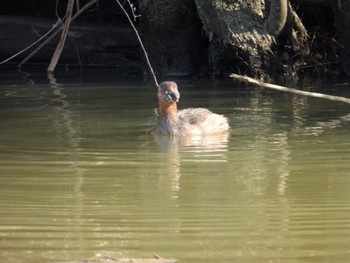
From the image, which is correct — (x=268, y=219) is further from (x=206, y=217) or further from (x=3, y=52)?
(x=3, y=52)

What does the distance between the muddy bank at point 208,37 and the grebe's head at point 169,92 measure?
4.21 metres

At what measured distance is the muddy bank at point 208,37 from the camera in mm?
14703

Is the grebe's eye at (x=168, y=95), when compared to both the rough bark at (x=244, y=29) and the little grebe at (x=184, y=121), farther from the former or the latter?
the rough bark at (x=244, y=29)

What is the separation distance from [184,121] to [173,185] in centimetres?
334

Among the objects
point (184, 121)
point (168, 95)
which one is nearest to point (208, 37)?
point (168, 95)

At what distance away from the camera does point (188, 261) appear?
14.5ft

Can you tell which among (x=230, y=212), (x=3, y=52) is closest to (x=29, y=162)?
(x=230, y=212)

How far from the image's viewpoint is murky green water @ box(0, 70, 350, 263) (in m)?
4.77

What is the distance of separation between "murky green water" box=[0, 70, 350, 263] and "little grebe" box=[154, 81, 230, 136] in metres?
0.23

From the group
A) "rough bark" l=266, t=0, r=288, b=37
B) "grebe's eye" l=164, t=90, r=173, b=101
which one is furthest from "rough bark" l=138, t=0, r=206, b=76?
"grebe's eye" l=164, t=90, r=173, b=101

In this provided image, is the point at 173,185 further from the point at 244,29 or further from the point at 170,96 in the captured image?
the point at 244,29

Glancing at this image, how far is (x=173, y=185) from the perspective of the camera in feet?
21.3

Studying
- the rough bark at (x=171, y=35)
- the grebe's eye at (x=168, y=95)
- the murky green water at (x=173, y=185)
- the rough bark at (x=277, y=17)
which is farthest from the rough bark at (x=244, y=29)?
the grebe's eye at (x=168, y=95)

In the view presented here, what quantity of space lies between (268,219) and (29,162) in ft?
9.19
